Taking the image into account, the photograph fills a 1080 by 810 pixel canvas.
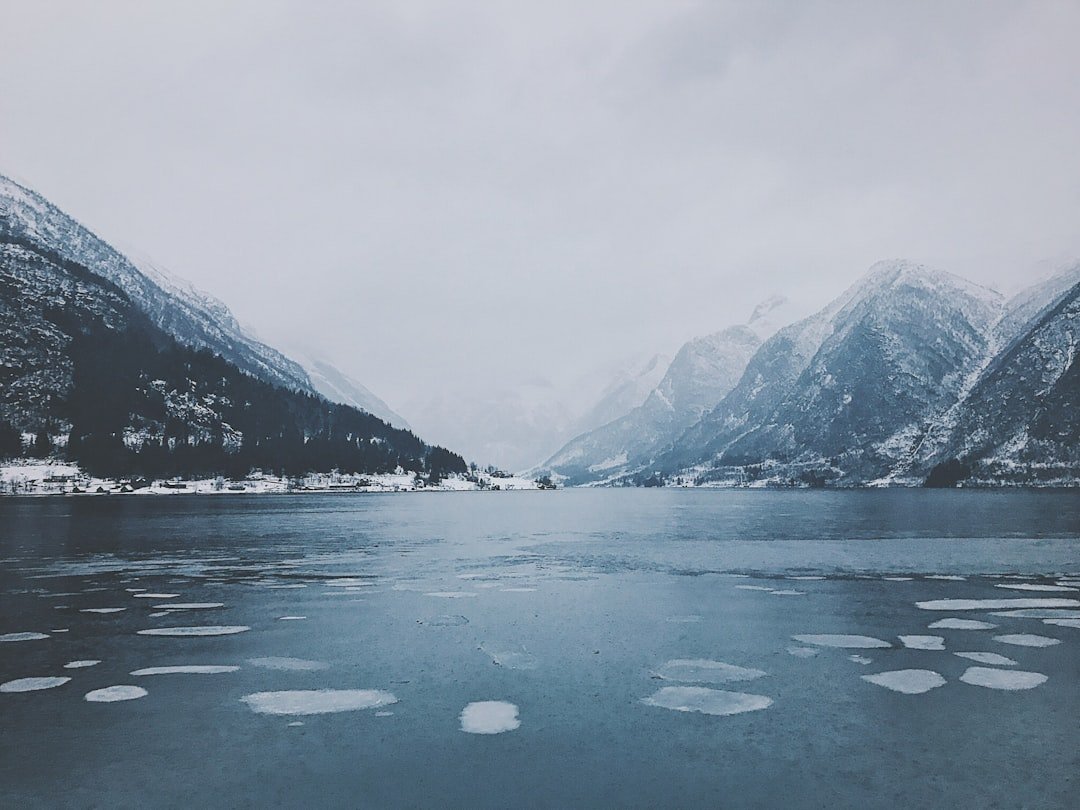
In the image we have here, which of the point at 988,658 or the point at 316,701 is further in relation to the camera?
the point at 988,658

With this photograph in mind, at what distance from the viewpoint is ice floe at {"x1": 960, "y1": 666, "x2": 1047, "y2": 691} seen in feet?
63.9

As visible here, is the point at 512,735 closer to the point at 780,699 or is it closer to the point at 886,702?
the point at 780,699

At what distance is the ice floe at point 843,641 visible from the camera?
24.5 meters

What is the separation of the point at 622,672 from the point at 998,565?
3949 cm

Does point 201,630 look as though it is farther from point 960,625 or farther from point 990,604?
point 990,604

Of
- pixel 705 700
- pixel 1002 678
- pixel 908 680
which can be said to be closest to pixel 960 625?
pixel 1002 678

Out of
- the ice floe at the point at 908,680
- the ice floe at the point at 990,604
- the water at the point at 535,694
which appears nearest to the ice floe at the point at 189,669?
the water at the point at 535,694

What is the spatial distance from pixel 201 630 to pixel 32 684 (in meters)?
8.05

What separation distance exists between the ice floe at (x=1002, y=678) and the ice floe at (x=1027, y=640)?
4250mm

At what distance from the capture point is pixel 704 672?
21.3 meters

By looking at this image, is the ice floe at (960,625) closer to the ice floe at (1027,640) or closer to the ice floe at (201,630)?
the ice floe at (1027,640)

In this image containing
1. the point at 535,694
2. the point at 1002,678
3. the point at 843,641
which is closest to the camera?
the point at 535,694

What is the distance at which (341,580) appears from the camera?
42812 mm

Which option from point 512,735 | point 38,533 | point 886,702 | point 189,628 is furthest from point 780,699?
point 38,533
